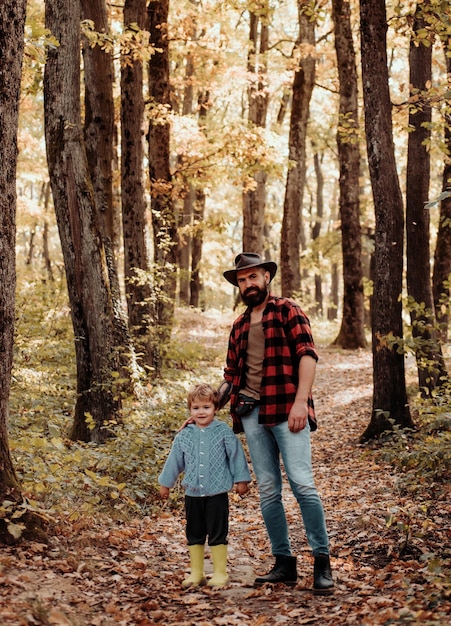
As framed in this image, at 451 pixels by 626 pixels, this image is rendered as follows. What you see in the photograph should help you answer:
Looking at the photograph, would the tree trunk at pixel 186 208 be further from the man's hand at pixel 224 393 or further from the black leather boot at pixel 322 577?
the black leather boot at pixel 322 577

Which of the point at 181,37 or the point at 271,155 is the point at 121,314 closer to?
the point at 271,155

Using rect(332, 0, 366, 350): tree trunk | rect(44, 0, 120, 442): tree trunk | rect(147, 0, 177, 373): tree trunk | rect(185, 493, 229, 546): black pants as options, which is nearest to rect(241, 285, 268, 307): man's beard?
rect(185, 493, 229, 546): black pants

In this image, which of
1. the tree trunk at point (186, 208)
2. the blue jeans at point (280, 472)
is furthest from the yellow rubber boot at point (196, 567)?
the tree trunk at point (186, 208)

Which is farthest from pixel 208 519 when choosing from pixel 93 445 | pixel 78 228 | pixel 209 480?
pixel 78 228

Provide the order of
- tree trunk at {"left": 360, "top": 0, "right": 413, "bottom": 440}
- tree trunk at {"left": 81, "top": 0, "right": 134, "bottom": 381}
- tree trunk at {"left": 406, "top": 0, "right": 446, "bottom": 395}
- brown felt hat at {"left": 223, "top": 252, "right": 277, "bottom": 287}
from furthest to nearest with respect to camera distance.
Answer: tree trunk at {"left": 81, "top": 0, "right": 134, "bottom": 381}
tree trunk at {"left": 406, "top": 0, "right": 446, "bottom": 395}
tree trunk at {"left": 360, "top": 0, "right": 413, "bottom": 440}
brown felt hat at {"left": 223, "top": 252, "right": 277, "bottom": 287}

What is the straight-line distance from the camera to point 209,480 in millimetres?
5039

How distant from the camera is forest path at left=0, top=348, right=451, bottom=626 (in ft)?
14.0

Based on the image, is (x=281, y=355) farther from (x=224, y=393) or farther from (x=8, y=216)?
(x=8, y=216)

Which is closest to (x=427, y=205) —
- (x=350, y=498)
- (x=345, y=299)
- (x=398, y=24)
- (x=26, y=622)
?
(x=26, y=622)

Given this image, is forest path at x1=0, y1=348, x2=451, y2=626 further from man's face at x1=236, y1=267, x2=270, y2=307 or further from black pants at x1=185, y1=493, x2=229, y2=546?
man's face at x1=236, y1=267, x2=270, y2=307

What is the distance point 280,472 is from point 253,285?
139 centimetres

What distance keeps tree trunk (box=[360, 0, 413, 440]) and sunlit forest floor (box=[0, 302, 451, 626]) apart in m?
0.88

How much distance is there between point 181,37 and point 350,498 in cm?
1203

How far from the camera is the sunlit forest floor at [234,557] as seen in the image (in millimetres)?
4352
